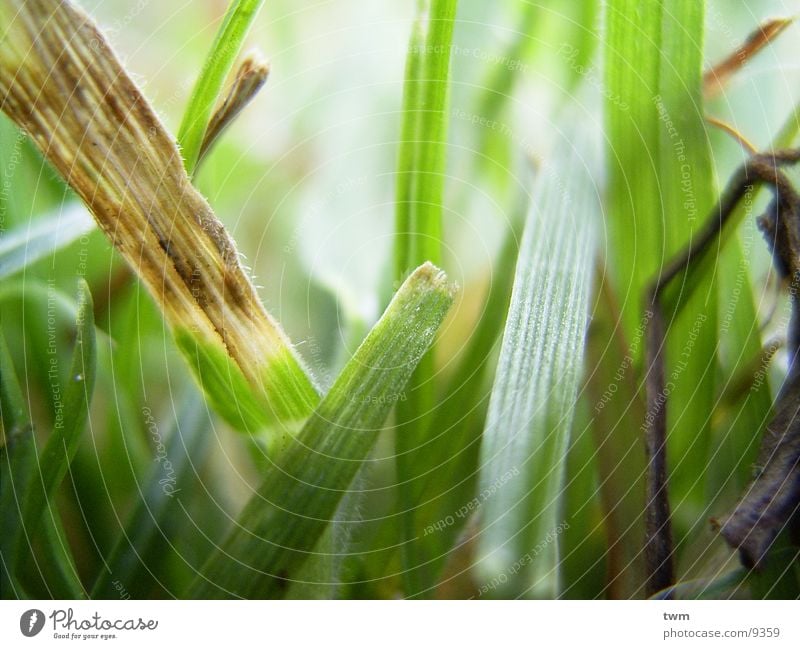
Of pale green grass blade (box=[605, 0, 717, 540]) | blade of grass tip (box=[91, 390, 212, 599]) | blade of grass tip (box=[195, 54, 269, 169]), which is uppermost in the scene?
blade of grass tip (box=[195, 54, 269, 169])

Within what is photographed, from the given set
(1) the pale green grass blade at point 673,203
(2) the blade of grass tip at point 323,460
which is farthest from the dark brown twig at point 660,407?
(2) the blade of grass tip at point 323,460

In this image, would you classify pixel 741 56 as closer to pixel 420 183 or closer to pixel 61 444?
pixel 420 183

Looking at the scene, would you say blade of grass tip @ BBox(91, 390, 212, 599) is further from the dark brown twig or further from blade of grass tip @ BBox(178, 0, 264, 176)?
the dark brown twig

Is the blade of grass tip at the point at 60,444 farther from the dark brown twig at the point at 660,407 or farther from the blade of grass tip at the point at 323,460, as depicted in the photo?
the dark brown twig at the point at 660,407

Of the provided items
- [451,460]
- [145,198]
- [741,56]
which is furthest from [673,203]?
[145,198]

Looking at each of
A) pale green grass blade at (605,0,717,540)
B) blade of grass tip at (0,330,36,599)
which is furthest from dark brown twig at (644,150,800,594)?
blade of grass tip at (0,330,36,599)
